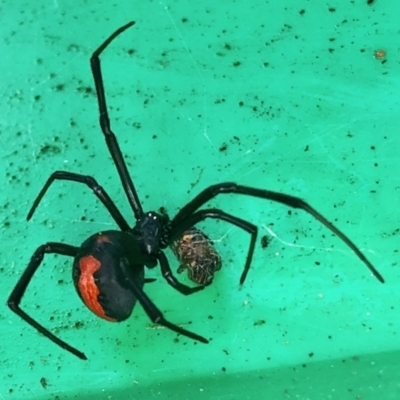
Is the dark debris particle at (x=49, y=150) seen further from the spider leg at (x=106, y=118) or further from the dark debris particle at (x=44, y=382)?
the dark debris particle at (x=44, y=382)

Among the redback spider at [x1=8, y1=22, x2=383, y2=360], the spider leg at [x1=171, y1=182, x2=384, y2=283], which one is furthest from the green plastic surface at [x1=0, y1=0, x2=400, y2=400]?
the spider leg at [x1=171, y1=182, x2=384, y2=283]

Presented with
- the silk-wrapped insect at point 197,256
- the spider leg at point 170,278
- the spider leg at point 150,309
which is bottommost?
the silk-wrapped insect at point 197,256

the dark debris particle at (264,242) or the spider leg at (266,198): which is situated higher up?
the spider leg at (266,198)

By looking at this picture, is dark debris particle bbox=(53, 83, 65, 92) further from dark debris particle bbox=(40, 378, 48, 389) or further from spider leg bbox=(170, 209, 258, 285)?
dark debris particle bbox=(40, 378, 48, 389)

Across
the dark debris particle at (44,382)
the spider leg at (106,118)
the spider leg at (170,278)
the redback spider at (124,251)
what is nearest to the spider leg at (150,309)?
the redback spider at (124,251)

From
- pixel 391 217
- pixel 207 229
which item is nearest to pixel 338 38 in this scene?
pixel 391 217

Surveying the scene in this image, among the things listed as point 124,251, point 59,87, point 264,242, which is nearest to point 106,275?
point 124,251
